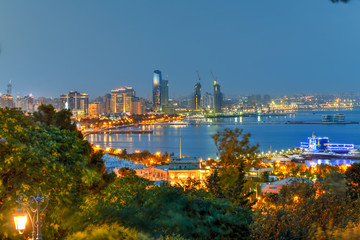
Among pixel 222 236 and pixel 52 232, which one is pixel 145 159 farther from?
pixel 222 236

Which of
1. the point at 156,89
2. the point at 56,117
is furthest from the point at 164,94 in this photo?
the point at 56,117

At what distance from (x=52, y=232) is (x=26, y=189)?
1.16ft

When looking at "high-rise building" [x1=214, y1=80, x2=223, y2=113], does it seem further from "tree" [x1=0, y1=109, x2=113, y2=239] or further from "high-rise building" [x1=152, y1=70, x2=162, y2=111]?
"tree" [x1=0, y1=109, x2=113, y2=239]

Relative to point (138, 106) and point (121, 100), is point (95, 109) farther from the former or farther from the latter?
point (138, 106)

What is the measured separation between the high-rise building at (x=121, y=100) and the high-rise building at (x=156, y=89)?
200 inches

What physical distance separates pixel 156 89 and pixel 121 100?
916 cm

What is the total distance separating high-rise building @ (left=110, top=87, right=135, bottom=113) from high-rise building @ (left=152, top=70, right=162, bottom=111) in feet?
16.6

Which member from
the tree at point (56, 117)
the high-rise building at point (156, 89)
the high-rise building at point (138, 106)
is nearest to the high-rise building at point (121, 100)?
the high-rise building at point (138, 106)

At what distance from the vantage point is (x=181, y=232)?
150 centimetres

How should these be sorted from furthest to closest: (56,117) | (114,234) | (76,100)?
1. (76,100)
2. (56,117)
3. (114,234)

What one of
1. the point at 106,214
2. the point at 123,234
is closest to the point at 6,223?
the point at 106,214

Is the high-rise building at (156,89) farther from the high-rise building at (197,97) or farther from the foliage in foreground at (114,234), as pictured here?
the foliage in foreground at (114,234)

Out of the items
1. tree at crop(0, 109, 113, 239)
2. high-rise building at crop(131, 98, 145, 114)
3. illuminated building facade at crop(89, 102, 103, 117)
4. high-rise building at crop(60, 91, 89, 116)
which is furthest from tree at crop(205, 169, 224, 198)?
high-rise building at crop(131, 98, 145, 114)

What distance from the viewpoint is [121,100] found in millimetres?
77625
